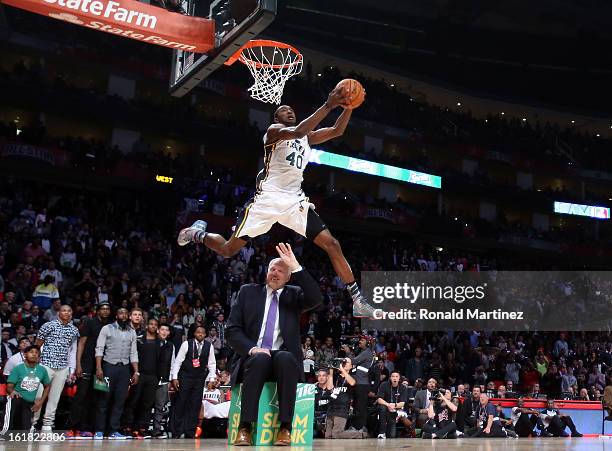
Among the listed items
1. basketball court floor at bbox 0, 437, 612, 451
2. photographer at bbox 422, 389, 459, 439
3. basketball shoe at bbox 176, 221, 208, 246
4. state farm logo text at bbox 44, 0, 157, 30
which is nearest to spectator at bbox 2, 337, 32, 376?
basketball court floor at bbox 0, 437, 612, 451

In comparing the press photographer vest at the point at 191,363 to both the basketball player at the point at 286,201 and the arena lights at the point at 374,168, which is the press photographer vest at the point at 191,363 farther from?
the arena lights at the point at 374,168

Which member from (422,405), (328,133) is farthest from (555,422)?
(328,133)

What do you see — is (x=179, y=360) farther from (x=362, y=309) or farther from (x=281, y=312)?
(x=281, y=312)

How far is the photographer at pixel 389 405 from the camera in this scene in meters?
13.3

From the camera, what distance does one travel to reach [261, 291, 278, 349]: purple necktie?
5703mm

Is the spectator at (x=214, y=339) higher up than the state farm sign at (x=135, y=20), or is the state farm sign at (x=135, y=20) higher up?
the state farm sign at (x=135, y=20)

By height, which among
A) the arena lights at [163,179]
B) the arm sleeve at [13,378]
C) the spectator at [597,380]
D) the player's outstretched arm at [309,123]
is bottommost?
the arm sleeve at [13,378]

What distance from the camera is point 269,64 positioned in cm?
973

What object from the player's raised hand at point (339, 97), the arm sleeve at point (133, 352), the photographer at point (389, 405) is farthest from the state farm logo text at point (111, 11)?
the photographer at point (389, 405)

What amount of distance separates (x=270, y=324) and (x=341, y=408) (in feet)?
23.9

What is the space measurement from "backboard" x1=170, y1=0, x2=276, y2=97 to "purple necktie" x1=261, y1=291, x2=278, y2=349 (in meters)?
3.44

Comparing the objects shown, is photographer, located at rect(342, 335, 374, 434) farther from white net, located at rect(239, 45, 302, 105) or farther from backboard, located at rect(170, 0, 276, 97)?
backboard, located at rect(170, 0, 276, 97)

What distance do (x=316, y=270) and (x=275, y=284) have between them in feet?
57.8

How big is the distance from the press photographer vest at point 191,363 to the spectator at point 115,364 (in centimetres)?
67
